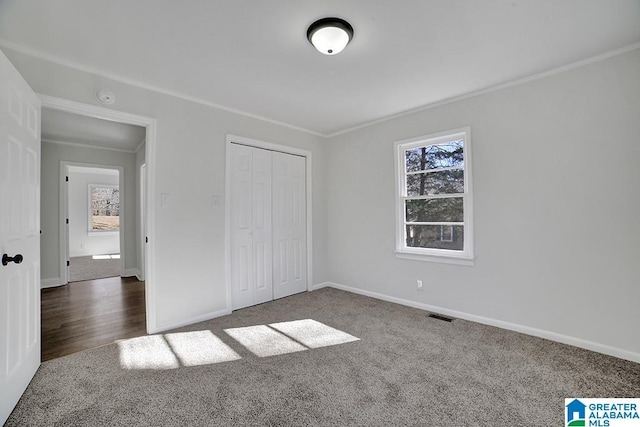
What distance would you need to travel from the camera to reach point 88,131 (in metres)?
4.39

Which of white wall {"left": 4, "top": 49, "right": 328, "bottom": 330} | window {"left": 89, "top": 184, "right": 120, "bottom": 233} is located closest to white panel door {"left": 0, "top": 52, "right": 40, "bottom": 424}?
white wall {"left": 4, "top": 49, "right": 328, "bottom": 330}

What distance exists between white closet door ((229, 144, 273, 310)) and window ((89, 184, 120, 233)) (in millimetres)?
6824

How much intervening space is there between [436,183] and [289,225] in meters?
2.08

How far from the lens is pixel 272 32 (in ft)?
6.88

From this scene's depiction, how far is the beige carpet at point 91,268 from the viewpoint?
5615mm

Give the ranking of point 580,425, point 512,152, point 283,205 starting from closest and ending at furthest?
point 580,425
point 512,152
point 283,205

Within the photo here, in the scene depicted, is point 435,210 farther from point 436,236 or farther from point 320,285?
point 320,285

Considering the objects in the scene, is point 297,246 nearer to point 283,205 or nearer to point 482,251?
point 283,205

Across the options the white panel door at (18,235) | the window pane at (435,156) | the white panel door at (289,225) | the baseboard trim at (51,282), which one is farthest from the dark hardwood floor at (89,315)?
the window pane at (435,156)

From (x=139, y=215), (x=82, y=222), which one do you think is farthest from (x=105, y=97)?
(x=82, y=222)

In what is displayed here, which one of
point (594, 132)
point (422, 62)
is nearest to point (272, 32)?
point (422, 62)

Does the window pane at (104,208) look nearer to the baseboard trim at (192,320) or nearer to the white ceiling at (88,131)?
the white ceiling at (88,131)

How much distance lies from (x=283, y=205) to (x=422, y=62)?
2.51 meters

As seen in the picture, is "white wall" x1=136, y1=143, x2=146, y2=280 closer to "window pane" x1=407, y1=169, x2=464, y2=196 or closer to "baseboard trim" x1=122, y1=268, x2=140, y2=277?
"baseboard trim" x1=122, y1=268, x2=140, y2=277
